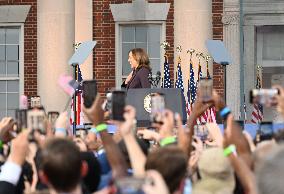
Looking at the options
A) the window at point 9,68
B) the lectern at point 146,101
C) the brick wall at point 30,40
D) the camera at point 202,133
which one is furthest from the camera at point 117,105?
the window at point 9,68

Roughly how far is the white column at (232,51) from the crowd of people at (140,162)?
38.3 ft

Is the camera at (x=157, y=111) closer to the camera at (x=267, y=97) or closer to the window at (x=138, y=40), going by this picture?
the camera at (x=267, y=97)

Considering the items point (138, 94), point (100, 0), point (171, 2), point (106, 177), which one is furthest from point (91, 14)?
point (106, 177)

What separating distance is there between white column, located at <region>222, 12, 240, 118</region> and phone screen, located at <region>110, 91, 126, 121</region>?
43.5 feet

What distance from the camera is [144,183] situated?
3736mm

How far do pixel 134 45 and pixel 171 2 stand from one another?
110 centimetres

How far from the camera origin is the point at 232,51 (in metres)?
19.1

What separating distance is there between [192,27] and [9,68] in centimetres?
433

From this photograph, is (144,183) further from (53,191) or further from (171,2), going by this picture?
(171,2)

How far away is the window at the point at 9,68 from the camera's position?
20109 millimetres

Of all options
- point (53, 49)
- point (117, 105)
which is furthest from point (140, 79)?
point (117, 105)

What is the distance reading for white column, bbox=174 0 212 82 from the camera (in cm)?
1758

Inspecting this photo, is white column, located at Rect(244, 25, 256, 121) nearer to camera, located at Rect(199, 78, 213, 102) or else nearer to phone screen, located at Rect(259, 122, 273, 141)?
phone screen, located at Rect(259, 122, 273, 141)

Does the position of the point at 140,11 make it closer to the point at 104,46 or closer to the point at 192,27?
the point at 104,46
